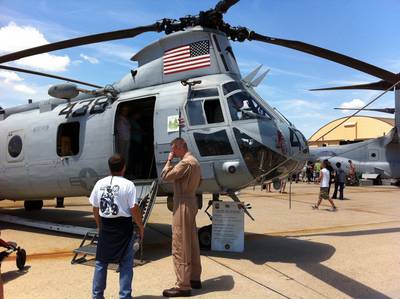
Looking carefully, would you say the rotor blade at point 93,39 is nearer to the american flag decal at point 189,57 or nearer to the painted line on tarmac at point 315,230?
the american flag decal at point 189,57

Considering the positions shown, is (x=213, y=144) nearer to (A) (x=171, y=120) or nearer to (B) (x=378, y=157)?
(A) (x=171, y=120)

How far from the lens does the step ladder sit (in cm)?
685

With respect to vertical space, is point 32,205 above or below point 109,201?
below

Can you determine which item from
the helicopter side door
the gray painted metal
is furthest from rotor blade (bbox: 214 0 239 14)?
the helicopter side door

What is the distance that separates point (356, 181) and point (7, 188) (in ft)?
81.0

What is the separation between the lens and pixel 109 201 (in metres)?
4.61

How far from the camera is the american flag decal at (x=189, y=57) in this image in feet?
26.5

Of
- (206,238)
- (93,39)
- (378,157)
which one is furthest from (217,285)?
(378,157)

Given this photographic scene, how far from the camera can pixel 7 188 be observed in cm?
1038

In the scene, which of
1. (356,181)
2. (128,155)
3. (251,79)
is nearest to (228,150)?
(251,79)

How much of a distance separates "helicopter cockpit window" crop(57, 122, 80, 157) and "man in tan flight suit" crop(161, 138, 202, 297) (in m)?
4.44

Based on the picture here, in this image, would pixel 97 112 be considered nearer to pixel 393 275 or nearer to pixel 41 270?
pixel 41 270

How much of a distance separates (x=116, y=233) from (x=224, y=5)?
4.64 metres

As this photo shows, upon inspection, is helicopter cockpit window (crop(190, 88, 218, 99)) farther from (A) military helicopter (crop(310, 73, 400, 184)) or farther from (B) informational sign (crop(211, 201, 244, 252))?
(A) military helicopter (crop(310, 73, 400, 184))
